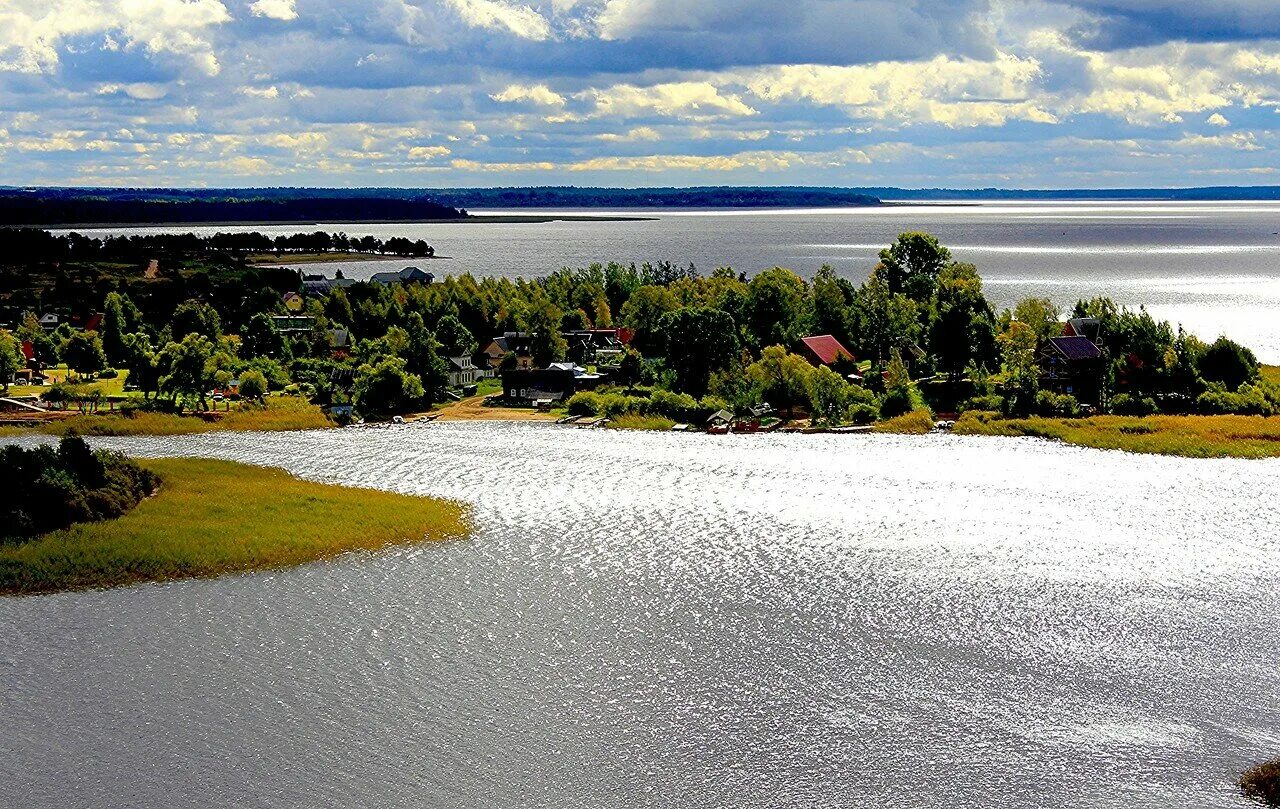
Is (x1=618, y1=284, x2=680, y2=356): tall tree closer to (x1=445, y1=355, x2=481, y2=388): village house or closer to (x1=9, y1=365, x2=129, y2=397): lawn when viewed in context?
(x1=445, y1=355, x2=481, y2=388): village house

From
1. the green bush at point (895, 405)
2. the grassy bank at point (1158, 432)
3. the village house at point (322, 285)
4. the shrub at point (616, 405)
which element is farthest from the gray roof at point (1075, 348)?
the village house at point (322, 285)

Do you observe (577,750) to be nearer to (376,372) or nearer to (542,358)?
(376,372)

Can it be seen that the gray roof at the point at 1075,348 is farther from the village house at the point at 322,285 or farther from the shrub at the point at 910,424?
the village house at the point at 322,285

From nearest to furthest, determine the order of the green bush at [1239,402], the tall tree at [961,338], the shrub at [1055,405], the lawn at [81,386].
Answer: the green bush at [1239,402], the shrub at [1055,405], the tall tree at [961,338], the lawn at [81,386]

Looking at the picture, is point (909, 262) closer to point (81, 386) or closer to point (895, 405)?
point (895, 405)

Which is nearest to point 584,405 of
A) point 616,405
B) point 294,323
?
point 616,405

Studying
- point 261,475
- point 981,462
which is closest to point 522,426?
point 261,475
